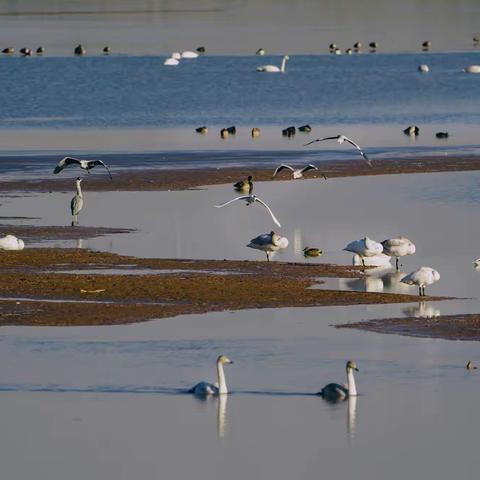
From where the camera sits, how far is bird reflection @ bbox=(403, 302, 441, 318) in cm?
2212

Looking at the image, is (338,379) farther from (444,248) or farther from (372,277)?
(444,248)

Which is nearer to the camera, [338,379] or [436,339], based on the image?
[338,379]

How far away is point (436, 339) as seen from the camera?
67.8ft

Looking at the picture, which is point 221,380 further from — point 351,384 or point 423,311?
point 423,311

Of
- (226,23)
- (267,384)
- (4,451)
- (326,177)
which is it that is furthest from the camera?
(226,23)

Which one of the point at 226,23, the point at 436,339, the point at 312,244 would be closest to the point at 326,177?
the point at 312,244

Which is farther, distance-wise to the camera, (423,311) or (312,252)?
(312,252)

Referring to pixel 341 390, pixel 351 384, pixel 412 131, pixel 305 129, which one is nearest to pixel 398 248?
pixel 351 384

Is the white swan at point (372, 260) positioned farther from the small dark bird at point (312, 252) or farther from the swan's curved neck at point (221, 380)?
the swan's curved neck at point (221, 380)

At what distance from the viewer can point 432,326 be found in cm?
2136

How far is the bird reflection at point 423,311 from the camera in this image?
22125 millimetres

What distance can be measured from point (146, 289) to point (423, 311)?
3.84 metres

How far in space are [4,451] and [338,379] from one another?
4.01m

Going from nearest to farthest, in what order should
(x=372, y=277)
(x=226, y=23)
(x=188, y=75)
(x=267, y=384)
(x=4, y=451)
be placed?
(x=4, y=451) → (x=267, y=384) → (x=372, y=277) → (x=188, y=75) → (x=226, y=23)
